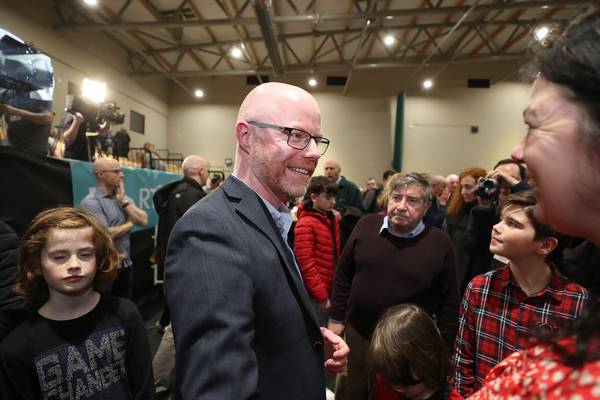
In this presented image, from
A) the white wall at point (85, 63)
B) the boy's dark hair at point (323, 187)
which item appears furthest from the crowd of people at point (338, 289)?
the white wall at point (85, 63)

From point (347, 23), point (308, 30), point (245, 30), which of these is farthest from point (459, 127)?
point (245, 30)

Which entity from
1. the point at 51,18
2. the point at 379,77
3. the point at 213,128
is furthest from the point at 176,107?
the point at 379,77

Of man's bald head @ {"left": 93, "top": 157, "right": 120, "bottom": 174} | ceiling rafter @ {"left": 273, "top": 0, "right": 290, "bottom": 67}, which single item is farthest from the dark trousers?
ceiling rafter @ {"left": 273, "top": 0, "right": 290, "bottom": 67}

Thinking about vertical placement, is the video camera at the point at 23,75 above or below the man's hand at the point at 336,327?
above

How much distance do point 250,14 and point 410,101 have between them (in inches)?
264

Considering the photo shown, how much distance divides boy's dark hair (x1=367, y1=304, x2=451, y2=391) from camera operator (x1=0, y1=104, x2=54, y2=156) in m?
2.34

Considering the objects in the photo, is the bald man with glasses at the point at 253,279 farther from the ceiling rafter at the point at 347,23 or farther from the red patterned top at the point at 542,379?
the ceiling rafter at the point at 347,23

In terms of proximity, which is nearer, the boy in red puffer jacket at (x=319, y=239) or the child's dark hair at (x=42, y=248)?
the child's dark hair at (x=42, y=248)

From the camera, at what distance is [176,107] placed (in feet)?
44.3

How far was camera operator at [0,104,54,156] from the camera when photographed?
2.13 meters

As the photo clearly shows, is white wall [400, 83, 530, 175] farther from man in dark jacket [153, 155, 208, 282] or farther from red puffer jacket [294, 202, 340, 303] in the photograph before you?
man in dark jacket [153, 155, 208, 282]

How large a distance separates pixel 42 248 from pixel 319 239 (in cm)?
181

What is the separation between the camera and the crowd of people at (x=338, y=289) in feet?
1.52

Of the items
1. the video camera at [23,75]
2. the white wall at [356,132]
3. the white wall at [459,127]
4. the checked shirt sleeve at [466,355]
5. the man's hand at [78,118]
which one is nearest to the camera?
the checked shirt sleeve at [466,355]
